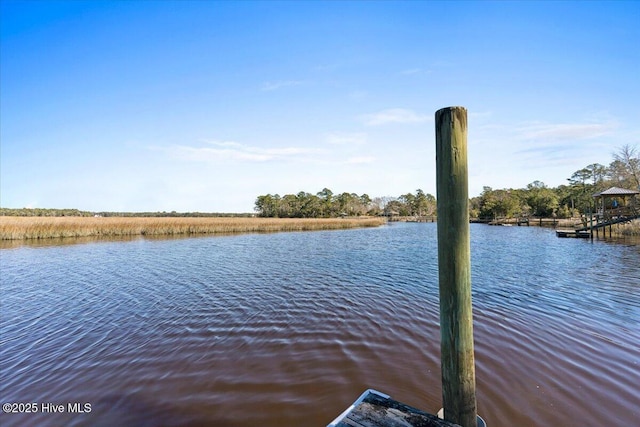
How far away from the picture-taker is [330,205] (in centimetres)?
6994

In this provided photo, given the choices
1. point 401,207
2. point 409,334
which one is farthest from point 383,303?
point 401,207

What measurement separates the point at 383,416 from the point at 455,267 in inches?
44.8

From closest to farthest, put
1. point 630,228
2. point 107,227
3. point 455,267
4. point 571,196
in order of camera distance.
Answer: point 455,267, point 630,228, point 107,227, point 571,196

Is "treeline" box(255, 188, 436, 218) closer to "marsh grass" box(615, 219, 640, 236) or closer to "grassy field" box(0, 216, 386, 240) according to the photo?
"grassy field" box(0, 216, 386, 240)

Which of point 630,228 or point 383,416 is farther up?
point 630,228

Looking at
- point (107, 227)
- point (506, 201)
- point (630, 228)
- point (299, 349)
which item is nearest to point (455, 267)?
point (299, 349)

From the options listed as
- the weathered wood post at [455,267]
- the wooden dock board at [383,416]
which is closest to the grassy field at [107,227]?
the wooden dock board at [383,416]

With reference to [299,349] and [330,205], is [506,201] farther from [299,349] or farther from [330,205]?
[299,349]

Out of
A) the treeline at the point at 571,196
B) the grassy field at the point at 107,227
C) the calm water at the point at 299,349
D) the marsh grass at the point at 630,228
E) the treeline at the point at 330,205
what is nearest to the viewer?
the calm water at the point at 299,349

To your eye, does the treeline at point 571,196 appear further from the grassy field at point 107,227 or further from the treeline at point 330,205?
the grassy field at point 107,227

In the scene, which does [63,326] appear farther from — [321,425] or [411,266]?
[411,266]

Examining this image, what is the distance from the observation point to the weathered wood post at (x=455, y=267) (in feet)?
6.64

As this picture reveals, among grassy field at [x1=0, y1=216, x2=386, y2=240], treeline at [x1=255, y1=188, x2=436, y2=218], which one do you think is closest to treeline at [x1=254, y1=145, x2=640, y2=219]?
treeline at [x1=255, y1=188, x2=436, y2=218]

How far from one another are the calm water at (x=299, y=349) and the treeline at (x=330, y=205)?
2409 inches
